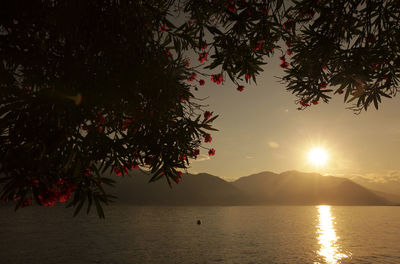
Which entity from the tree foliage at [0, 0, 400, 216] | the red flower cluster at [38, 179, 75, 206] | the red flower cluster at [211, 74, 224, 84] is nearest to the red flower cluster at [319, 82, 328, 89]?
the tree foliage at [0, 0, 400, 216]

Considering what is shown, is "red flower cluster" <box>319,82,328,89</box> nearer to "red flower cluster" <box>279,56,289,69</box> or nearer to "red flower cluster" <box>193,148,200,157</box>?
"red flower cluster" <box>279,56,289,69</box>

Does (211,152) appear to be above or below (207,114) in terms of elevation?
below

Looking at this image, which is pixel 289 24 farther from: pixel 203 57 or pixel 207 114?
pixel 207 114

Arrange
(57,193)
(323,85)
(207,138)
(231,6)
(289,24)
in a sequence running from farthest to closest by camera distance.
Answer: (323,85), (289,24), (207,138), (231,6), (57,193)

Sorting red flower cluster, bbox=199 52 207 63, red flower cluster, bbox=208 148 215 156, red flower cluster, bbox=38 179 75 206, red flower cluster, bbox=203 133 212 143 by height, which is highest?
red flower cluster, bbox=199 52 207 63

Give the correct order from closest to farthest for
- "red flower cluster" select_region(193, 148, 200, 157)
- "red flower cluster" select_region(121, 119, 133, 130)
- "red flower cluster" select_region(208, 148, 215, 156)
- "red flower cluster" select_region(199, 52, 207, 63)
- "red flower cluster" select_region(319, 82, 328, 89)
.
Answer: "red flower cluster" select_region(121, 119, 133, 130) → "red flower cluster" select_region(193, 148, 200, 157) → "red flower cluster" select_region(199, 52, 207, 63) → "red flower cluster" select_region(319, 82, 328, 89) → "red flower cluster" select_region(208, 148, 215, 156)

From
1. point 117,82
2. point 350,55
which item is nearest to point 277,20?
point 350,55

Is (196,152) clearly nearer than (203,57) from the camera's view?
Yes

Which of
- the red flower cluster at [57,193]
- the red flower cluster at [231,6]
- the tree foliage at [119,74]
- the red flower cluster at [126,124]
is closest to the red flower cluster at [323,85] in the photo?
the tree foliage at [119,74]

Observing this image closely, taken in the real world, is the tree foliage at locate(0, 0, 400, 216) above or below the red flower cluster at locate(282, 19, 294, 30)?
below

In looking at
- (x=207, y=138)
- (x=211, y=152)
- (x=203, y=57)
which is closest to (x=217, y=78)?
(x=203, y=57)

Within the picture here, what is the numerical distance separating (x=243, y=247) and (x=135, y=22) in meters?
45.9

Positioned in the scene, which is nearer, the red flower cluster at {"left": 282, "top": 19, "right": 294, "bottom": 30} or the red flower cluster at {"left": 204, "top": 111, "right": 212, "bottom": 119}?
the red flower cluster at {"left": 204, "top": 111, "right": 212, "bottom": 119}

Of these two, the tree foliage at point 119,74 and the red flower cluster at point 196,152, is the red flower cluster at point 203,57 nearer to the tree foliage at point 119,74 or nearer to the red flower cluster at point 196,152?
the tree foliage at point 119,74
